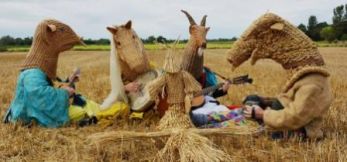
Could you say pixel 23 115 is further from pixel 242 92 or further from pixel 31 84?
pixel 242 92

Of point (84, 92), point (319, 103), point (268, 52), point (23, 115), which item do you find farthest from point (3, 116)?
point (319, 103)

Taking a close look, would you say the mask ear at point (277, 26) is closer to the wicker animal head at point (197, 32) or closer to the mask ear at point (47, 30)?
the wicker animal head at point (197, 32)

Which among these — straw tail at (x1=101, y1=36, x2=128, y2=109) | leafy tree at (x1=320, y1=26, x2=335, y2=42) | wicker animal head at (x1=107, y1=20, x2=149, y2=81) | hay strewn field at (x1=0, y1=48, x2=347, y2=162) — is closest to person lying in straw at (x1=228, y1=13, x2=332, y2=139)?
hay strewn field at (x1=0, y1=48, x2=347, y2=162)

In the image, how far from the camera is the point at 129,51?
5.53 meters

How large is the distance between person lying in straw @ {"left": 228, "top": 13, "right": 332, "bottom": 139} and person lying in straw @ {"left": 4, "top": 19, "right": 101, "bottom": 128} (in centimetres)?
208

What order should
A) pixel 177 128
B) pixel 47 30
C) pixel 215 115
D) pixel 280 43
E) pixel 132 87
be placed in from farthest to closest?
pixel 47 30 < pixel 132 87 < pixel 215 115 < pixel 280 43 < pixel 177 128

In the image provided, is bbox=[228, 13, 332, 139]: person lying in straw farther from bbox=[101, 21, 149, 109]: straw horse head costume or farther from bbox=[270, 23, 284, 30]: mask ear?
bbox=[101, 21, 149, 109]: straw horse head costume

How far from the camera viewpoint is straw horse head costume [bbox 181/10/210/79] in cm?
550

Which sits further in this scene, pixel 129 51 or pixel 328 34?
pixel 328 34

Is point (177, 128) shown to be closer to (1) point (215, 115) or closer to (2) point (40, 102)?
(1) point (215, 115)

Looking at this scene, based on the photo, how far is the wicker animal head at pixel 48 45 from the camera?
573 cm

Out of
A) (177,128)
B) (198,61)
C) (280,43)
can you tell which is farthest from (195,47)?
(177,128)

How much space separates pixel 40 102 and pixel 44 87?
170mm

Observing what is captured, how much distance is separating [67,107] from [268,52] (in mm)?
2405
